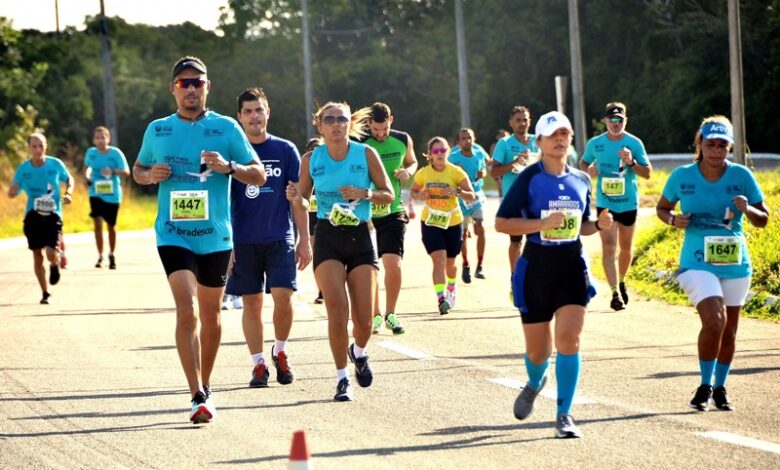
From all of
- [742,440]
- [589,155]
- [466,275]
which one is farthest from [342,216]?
[466,275]

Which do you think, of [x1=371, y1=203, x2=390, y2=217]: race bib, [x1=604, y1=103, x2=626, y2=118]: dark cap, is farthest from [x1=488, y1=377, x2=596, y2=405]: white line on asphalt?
[x1=604, y1=103, x2=626, y2=118]: dark cap

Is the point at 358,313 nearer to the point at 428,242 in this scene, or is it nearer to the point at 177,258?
the point at 177,258

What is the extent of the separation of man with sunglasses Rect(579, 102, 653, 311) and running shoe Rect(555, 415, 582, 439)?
23.6ft

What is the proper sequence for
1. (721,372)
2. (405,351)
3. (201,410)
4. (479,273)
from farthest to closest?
(479,273)
(405,351)
(721,372)
(201,410)

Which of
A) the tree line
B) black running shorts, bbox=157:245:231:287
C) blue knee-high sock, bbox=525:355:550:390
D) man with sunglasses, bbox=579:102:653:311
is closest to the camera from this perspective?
blue knee-high sock, bbox=525:355:550:390

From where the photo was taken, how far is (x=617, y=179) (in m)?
16.0

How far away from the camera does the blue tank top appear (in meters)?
10.7

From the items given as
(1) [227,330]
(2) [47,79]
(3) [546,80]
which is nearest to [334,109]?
(1) [227,330]

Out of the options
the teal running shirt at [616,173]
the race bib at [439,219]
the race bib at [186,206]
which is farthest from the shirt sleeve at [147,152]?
the teal running shirt at [616,173]

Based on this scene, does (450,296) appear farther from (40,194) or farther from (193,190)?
(193,190)

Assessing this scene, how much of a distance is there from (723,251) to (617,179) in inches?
250

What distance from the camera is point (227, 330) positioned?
48.9 feet

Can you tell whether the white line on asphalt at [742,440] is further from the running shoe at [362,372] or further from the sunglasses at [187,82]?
the sunglasses at [187,82]

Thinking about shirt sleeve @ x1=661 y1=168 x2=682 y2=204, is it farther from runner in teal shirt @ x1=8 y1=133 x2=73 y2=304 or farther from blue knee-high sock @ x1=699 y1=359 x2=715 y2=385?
runner in teal shirt @ x1=8 y1=133 x2=73 y2=304
